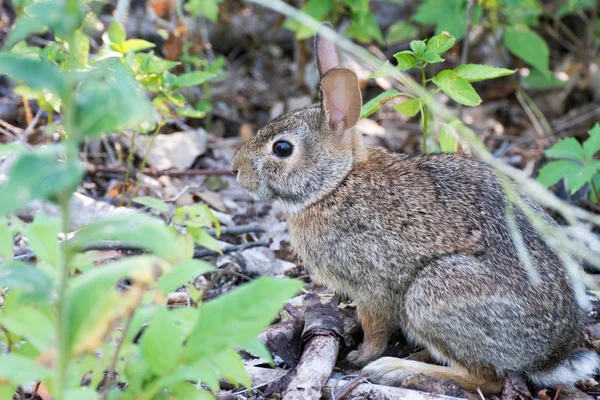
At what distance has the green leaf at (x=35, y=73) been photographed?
212 centimetres

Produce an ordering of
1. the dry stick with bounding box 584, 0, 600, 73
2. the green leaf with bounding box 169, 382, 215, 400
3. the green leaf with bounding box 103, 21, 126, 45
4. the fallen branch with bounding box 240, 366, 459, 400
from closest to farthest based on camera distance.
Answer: the green leaf with bounding box 169, 382, 215, 400
the fallen branch with bounding box 240, 366, 459, 400
the green leaf with bounding box 103, 21, 126, 45
the dry stick with bounding box 584, 0, 600, 73

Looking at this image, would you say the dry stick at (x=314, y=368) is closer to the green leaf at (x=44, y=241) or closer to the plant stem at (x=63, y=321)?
the green leaf at (x=44, y=241)

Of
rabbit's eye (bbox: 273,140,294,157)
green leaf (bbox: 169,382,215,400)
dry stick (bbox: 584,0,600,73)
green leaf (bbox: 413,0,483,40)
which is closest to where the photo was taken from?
green leaf (bbox: 169,382,215,400)

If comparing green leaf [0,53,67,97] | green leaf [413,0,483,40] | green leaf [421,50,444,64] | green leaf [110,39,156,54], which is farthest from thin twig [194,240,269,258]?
green leaf [0,53,67,97]

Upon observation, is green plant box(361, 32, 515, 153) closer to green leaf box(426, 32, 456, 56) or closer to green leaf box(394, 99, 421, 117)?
green leaf box(426, 32, 456, 56)

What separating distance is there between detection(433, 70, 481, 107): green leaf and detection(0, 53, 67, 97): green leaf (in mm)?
2952

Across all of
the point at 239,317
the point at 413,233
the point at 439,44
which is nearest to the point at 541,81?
the point at 439,44

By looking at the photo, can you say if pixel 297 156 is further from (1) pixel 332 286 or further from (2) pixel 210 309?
(2) pixel 210 309

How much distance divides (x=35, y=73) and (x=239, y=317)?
108 cm

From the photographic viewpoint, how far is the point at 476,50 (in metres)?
9.08

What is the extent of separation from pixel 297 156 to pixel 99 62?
140 centimetres

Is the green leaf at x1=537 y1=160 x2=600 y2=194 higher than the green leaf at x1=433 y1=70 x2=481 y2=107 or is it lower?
lower

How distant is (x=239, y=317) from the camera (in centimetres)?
263

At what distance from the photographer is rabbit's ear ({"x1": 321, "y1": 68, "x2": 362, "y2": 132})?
4.56 m
